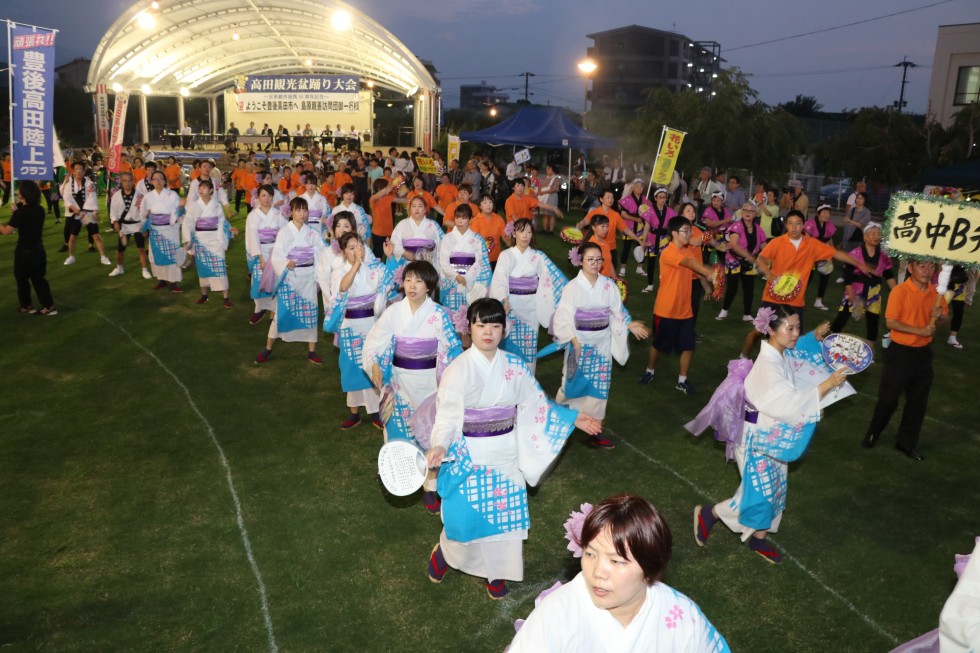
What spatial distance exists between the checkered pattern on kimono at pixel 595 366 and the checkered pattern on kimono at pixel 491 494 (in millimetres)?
2408

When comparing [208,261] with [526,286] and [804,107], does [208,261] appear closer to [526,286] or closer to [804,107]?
[526,286]

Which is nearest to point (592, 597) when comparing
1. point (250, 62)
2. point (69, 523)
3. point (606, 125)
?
point (69, 523)

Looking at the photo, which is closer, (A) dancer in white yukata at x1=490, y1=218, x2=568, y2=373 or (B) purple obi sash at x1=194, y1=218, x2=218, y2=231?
(A) dancer in white yukata at x1=490, y1=218, x2=568, y2=373

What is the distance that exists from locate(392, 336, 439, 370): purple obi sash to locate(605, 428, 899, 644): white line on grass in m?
2.29

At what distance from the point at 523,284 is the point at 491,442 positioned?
372 centimetres

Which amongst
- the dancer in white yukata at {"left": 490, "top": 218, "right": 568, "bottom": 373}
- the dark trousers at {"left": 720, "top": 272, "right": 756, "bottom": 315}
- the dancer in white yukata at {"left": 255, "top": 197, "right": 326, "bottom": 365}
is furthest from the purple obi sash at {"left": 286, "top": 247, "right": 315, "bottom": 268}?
the dark trousers at {"left": 720, "top": 272, "right": 756, "bottom": 315}

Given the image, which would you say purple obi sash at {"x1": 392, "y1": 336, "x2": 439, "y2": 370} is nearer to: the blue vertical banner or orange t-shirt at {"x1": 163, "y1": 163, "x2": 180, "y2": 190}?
the blue vertical banner

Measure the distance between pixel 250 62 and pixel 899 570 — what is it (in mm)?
41015

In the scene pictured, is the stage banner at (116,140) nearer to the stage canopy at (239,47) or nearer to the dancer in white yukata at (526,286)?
the dancer in white yukata at (526,286)

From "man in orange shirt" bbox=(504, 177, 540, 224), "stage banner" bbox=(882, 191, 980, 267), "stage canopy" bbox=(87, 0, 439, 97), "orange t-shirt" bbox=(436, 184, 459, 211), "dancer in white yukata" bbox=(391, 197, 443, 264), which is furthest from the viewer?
"stage canopy" bbox=(87, 0, 439, 97)

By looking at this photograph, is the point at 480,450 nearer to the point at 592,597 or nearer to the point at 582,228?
the point at 592,597

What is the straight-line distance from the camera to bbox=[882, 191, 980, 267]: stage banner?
4957 mm

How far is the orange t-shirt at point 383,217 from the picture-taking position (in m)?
12.9

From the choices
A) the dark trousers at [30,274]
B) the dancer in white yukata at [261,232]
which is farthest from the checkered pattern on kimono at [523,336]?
the dark trousers at [30,274]
